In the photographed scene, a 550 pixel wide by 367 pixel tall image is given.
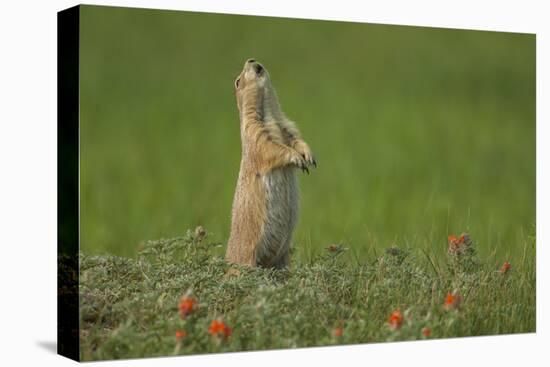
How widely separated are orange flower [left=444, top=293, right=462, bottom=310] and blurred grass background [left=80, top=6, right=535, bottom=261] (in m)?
1.66

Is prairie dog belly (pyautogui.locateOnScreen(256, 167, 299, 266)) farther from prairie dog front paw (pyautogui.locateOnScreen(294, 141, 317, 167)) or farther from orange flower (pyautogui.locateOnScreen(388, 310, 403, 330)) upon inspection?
orange flower (pyautogui.locateOnScreen(388, 310, 403, 330))

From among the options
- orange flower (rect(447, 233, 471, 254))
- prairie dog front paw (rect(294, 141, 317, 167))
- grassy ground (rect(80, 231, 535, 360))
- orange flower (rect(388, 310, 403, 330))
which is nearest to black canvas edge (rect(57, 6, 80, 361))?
grassy ground (rect(80, 231, 535, 360))

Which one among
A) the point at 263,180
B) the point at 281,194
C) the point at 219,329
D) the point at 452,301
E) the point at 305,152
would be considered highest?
the point at 305,152

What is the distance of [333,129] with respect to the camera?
14914mm

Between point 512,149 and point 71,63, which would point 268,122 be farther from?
point 512,149

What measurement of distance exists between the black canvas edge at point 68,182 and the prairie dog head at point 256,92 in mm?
2119

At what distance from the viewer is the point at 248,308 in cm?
966

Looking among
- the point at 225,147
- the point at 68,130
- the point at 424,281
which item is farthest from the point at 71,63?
the point at 225,147

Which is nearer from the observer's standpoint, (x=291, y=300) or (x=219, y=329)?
(x=219, y=329)

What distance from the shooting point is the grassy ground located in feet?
31.1

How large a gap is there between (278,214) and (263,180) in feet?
1.23

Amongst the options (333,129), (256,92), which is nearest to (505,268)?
(256,92)

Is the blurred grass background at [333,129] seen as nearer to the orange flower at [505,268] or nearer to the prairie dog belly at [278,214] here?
the orange flower at [505,268]

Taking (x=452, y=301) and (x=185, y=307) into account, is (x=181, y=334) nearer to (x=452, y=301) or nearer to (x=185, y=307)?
(x=185, y=307)
